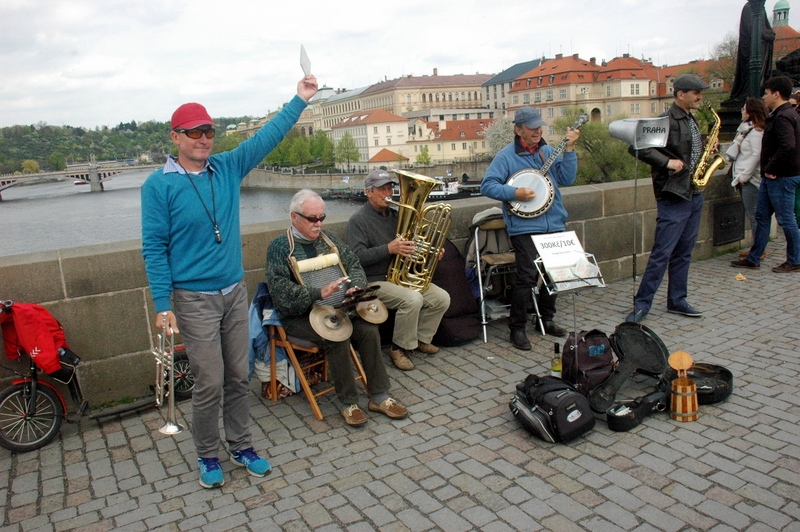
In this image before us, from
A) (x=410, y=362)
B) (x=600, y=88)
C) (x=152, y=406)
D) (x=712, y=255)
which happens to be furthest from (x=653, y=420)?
(x=600, y=88)

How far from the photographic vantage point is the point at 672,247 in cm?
592

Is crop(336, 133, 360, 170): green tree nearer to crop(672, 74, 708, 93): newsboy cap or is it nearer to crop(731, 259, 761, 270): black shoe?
crop(731, 259, 761, 270): black shoe

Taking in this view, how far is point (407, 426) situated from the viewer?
13.9 feet

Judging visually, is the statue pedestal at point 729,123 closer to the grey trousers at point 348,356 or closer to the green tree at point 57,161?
the grey trousers at point 348,356

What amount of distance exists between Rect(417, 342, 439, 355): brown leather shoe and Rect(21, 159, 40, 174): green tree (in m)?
42.1

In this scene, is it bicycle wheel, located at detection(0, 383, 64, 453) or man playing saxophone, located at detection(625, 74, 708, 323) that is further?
man playing saxophone, located at detection(625, 74, 708, 323)

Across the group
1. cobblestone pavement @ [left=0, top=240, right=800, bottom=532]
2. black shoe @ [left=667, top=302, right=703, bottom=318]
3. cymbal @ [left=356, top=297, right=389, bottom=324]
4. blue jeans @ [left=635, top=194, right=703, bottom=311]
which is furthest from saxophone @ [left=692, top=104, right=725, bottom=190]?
cymbal @ [left=356, top=297, right=389, bottom=324]

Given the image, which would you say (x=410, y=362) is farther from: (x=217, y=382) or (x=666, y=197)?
(x=666, y=197)

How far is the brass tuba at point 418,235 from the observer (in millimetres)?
5172

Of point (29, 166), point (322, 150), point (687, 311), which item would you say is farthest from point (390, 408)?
point (322, 150)

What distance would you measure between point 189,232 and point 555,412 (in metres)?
2.32

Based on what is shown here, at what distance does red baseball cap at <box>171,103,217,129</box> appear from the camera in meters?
3.28

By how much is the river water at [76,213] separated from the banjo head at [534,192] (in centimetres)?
3075

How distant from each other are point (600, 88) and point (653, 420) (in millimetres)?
102297
